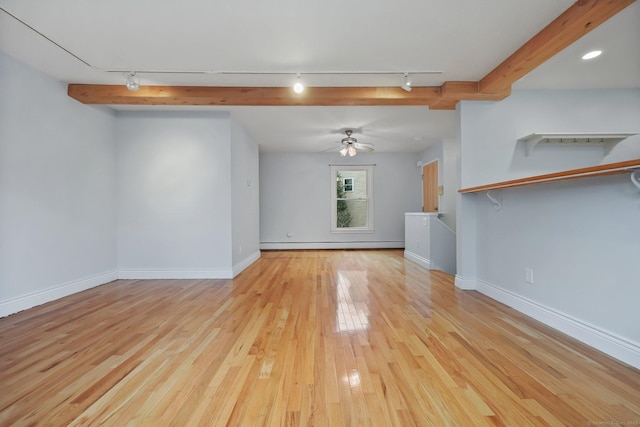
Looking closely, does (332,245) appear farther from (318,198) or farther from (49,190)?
(49,190)

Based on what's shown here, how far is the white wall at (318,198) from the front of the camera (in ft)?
23.9

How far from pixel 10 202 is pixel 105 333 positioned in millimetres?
1725

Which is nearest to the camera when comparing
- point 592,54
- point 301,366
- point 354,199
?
point 301,366

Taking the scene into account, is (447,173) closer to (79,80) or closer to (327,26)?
(327,26)

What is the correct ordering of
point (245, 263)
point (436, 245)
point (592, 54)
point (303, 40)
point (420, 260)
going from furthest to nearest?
point (420, 260) → point (245, 263) → point (436, 245) → point (592, 54) → point (303, 40)

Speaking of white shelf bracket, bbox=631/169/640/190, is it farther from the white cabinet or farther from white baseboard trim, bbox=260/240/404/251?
white baseboard trim, bbox=260/240/404/251

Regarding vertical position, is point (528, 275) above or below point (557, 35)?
below

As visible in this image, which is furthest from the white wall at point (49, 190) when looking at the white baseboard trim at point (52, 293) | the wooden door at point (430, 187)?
the wooden door at point (430, 187)

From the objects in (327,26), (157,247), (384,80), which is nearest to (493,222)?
(384,80)

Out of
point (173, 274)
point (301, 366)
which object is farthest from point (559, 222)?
point (173, 274)

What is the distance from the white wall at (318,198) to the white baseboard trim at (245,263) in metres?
1.52

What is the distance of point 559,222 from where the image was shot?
223 centimetres

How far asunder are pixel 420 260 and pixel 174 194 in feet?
13.8

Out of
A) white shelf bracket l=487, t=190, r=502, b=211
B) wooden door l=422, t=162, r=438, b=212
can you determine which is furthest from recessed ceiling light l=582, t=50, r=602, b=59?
wooden door l=422, t=162, r=438, b=212
